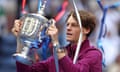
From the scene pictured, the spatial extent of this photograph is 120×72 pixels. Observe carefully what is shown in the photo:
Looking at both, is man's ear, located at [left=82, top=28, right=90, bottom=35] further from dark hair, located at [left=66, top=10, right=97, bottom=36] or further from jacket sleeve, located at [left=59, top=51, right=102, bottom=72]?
jacket sleeve, located at [left=59, top=51, right=102, bottom=72]

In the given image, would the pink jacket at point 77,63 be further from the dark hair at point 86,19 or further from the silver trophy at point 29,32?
the silver trophy at point 29,32

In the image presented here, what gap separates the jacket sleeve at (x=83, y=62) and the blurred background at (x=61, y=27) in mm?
2433

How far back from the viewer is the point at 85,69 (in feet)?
10.6

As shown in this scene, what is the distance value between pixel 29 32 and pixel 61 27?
14.1 feet

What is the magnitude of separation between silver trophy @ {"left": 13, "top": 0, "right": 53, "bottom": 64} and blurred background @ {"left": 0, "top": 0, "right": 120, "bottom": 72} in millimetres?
A: 2917

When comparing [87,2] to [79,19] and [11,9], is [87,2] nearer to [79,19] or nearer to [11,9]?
[11,9]

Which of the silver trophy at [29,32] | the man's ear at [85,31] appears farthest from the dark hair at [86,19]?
the silver trophy at [29,32]

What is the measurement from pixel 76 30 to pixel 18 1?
587cm

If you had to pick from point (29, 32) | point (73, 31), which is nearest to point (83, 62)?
point (73, 31)

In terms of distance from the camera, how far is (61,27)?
23.5ft

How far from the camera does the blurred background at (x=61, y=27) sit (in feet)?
23.0

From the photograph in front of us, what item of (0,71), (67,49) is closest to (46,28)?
(67,49)

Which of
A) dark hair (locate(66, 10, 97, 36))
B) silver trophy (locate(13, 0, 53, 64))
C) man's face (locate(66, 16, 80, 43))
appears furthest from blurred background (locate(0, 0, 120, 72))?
silver trophy (locate(13, 0, 53, 64))

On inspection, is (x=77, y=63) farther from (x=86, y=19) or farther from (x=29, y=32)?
(x=29, y=32)
